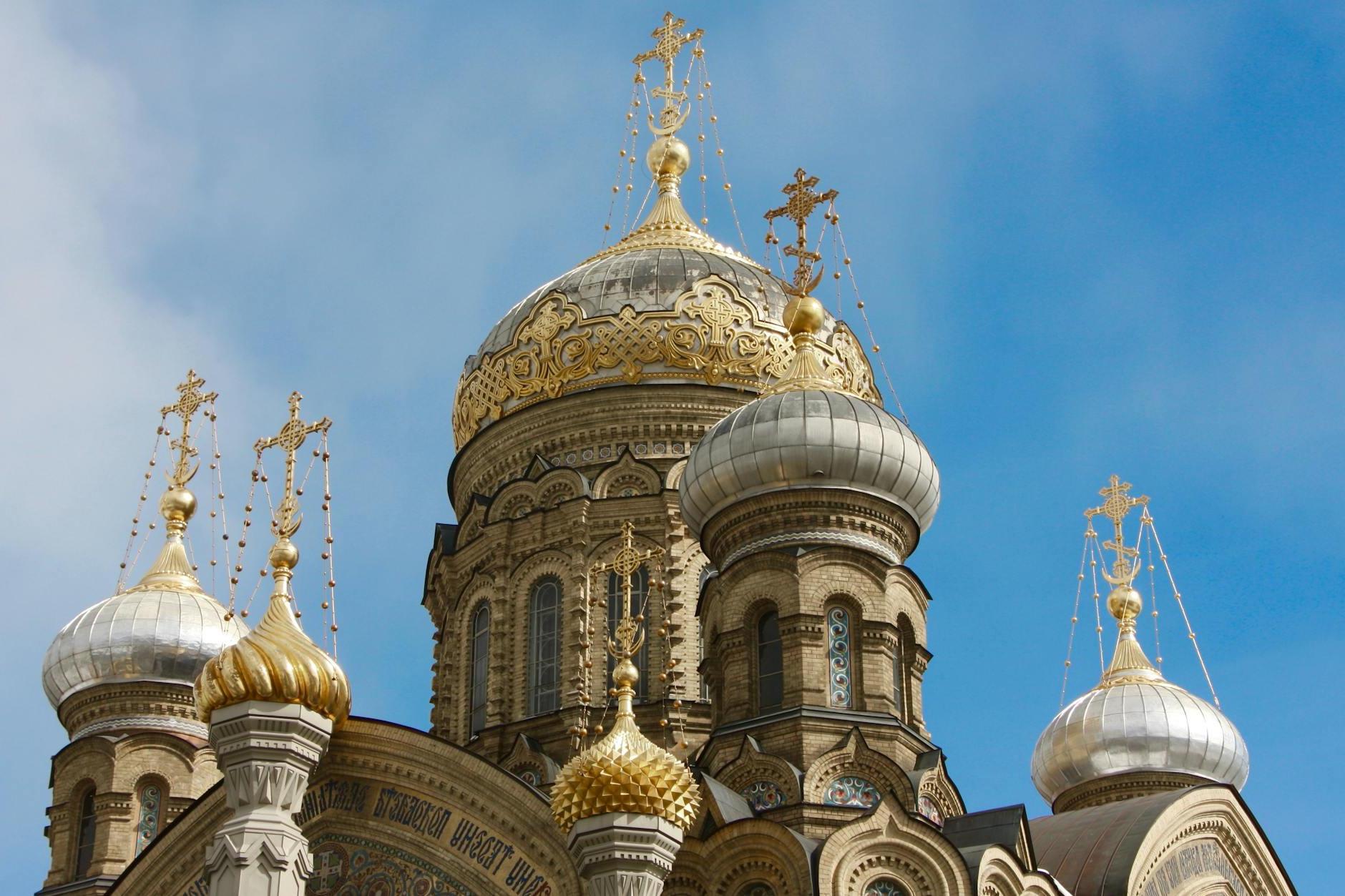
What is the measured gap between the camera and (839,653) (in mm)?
16422

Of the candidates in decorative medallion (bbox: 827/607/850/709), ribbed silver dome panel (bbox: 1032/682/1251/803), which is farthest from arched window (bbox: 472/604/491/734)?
ribbed silver dome panel (bbox: 1032/682/1251/803)

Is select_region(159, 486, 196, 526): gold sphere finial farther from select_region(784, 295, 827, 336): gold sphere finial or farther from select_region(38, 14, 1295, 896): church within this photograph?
select_region(784, 295, 827, 336): gold sphere finial

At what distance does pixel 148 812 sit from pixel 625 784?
6.45m

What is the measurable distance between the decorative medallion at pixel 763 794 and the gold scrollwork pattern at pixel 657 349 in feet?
18.1

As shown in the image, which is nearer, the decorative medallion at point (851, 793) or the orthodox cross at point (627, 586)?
the orthodox cross at point (627, 586)

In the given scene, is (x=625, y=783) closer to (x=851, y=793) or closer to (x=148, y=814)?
(x=851, y=793)

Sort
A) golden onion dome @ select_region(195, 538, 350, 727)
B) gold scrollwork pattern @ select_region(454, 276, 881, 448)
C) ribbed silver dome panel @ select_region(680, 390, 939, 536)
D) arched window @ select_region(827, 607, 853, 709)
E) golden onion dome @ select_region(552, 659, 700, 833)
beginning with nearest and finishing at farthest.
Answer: golden onion dome @ select_region(552, 659, 700, 833) < golden onion dome @ select_region(195, 538, 350, 727) < arched window @ select_region(827, 607, 853, 709) < ribbed silver dome panel @ select_region(680, 390, 939, 536) < gold scrollwork pattern @ select_region(454, 276, 881, 448)

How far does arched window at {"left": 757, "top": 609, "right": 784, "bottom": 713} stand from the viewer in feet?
53.7

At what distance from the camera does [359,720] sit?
51.1 feet

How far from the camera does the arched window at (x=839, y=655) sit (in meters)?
16.2

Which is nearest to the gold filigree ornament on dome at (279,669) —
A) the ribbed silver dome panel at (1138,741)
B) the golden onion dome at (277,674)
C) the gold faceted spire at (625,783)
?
the golden onion dome at (277,674)

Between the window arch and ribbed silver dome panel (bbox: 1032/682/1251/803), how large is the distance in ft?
24.7

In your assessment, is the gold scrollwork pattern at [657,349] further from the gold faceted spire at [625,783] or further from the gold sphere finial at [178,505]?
the gold faceted spire at [625,783]

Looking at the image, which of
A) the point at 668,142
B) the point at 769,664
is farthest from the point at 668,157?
the point at 769,664
